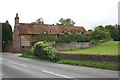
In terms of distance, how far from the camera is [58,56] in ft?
80.5

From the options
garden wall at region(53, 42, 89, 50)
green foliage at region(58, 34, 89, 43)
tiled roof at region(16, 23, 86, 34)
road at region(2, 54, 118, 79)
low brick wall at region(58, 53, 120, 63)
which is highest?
tiled roof at region(16, 23, 86, 34)

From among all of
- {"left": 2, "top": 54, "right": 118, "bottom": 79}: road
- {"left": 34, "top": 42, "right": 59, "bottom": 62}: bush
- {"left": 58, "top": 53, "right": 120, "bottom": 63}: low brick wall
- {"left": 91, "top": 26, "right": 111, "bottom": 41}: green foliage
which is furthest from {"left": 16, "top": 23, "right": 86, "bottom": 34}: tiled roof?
{"left": 2, "top": 54, "right": 118, "bottom": 79}: road

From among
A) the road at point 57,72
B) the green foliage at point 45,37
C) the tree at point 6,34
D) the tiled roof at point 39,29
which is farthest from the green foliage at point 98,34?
the road at point 57,72

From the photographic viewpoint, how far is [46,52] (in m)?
25.4

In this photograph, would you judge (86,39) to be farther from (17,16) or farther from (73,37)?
(17,16)

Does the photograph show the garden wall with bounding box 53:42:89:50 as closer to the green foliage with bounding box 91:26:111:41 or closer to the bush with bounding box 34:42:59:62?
the green foliage with bounding box 91:26:111:41

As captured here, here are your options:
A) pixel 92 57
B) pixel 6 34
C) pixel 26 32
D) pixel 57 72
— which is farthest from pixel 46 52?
pixel 6 34

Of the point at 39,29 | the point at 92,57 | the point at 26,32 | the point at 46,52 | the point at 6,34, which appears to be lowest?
the point at 92,57

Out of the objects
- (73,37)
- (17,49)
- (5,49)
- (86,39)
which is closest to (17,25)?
Answer: (17,49)

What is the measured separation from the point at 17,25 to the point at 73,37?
1647 cm

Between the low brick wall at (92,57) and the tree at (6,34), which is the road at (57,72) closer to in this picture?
the low brick wall at (92,57)

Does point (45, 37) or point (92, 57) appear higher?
point (45, 37)

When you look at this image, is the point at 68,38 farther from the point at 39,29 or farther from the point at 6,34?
the point at 6,34

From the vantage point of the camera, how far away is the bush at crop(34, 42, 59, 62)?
24077 millimetres
